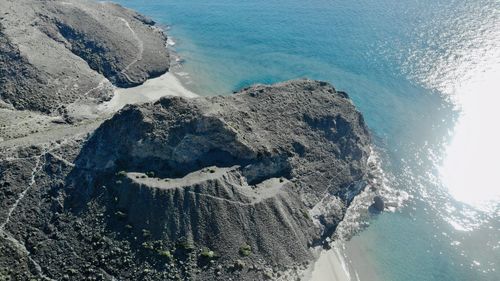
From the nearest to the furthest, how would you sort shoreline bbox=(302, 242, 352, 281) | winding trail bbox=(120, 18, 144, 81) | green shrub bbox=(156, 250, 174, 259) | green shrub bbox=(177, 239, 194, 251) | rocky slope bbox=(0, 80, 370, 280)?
1. green shrub bbox=(156, 250, 174, 259)
2. rocky slope bbox=(0, 80, 370, 280)
3. green shrub bbox=(177, 239, 194, 251)
4. shoreline bbox=(302, 242, 352, 281)
5. winding trail bbox=(120, 18, 144, 81)

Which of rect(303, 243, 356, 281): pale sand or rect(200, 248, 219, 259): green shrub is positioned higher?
rect(303, 243, 356, 281): pale sand

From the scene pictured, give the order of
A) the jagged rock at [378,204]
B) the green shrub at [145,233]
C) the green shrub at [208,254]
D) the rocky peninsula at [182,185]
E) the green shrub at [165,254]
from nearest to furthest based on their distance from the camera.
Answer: the green shrub at [165,254] < the green shrub at [208,254] < the rocky peninsula at [182,185] < the green shrub at [145,233] < the jagged rock at [378,204]

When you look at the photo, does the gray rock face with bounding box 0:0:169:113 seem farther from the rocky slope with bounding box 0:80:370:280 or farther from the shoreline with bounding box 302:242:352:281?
the shoreline with bounding box 302:242:352:281

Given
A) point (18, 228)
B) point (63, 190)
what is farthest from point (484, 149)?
point (18, 228)

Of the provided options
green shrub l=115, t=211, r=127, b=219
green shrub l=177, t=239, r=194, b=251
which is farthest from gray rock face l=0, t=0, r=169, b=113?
green shrub l=177, t=239, r=194, b=251

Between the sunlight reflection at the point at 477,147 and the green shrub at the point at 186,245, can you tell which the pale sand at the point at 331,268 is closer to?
the green shrub at the point at 186,245

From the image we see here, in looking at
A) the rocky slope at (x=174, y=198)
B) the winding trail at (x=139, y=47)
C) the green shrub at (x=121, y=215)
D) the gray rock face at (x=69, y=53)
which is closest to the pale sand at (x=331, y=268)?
the rocky slope at (x=174, y=198)

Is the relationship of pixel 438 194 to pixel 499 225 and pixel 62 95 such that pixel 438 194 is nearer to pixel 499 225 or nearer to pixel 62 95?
pixel 499 225
